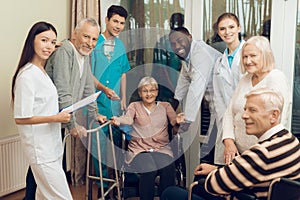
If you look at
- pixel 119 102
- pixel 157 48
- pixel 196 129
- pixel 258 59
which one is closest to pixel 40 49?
pixel 119 102

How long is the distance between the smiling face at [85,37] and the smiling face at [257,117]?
4.07 ft

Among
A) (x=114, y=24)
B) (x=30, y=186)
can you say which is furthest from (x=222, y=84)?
(x=30, y=186)

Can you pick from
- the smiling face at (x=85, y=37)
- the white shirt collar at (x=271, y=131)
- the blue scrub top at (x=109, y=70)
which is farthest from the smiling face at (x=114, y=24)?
the white shirt collar at (x=271, y=131)

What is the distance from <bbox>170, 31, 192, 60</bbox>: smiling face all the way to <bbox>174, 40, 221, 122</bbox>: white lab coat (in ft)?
0.13

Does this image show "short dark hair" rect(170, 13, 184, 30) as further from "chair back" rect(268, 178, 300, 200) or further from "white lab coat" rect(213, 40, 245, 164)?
"chair back" rect(268, 178, 300, 200)

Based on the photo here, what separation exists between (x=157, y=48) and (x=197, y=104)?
79cm

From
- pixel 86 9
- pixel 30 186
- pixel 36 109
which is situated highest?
pixel 86 9

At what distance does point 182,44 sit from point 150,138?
0.78 m

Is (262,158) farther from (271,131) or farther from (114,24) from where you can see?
(114,24)

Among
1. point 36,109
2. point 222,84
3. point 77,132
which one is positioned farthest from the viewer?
point 222,84

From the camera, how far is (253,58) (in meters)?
2.26

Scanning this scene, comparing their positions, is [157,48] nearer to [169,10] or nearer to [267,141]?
[169,10]

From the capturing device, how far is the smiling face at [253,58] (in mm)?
2252

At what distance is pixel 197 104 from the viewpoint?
122 inches
